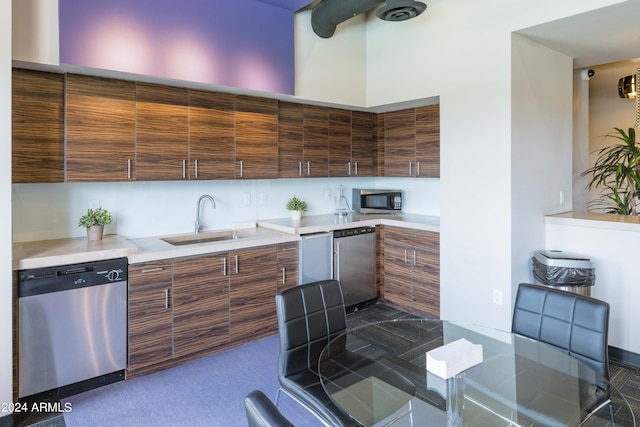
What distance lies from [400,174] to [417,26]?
158 cm

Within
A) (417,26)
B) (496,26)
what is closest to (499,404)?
(496,26)

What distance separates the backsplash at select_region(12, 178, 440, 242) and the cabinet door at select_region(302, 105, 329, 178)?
342 mm

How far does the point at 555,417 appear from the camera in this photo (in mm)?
1541

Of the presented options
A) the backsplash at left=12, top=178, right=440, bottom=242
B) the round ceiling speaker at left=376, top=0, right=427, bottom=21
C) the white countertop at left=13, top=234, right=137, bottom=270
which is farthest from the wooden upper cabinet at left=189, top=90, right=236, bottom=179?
the round ceiling speaker at left=376, top=0, right=427, bottom=21

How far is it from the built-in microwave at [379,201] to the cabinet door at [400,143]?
0.26 m

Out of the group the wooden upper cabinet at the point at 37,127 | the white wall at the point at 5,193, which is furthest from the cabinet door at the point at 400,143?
the white wall at the point at 5,193

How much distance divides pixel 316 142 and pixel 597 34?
105 inches

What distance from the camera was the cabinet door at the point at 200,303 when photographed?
3092mm

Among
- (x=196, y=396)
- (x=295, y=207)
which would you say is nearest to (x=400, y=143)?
(x=295, y=207)

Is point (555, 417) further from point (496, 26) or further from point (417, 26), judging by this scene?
point (417, 26)

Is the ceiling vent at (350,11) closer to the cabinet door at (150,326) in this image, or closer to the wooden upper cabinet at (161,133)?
the wooden upper cabinet at (161,133)

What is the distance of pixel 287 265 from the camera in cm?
373

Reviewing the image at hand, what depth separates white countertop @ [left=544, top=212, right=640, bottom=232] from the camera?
307cm

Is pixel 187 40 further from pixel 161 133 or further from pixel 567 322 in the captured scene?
pixel 567 322
